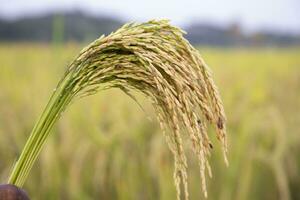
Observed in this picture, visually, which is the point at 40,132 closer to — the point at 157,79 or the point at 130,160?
the point at 157,79

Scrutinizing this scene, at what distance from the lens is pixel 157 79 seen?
1.87 feet

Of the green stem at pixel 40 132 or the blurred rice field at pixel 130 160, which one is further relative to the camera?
the blurred rice field at pixel 130 160

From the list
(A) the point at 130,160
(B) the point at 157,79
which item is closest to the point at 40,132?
(B) the point at 157,79

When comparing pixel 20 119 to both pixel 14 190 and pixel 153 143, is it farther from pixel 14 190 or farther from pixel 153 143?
pixel 14 190

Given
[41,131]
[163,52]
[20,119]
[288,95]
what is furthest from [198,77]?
[288,95]

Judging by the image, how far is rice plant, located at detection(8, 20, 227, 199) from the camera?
1.89ft

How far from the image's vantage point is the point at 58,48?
100 inches

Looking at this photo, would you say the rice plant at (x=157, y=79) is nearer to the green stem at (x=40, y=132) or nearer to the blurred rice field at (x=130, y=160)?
the green stem at (x=40, y=132)

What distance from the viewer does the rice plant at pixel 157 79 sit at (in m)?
0.58

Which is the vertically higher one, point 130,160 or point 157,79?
point 157,79

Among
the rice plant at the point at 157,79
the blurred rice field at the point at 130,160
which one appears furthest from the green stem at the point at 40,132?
the blurred rice field at the point at 130,160

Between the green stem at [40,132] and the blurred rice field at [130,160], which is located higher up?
the green stem at [40,132]

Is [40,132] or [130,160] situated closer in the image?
Result: [40,132]

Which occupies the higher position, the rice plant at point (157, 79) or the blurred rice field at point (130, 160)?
the rice plant at point (157, 79)
